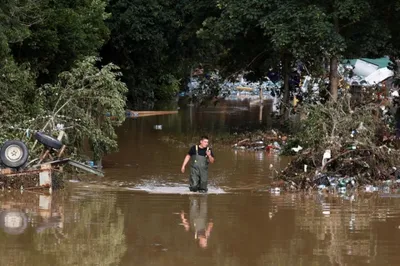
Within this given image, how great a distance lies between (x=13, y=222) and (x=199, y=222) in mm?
3153

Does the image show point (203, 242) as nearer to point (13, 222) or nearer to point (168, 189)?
point (13, 222)

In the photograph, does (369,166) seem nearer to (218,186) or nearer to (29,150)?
(218,186)

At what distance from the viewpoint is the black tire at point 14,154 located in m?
17.0

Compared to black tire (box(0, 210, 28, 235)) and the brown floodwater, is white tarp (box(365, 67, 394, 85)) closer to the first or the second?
the brown floodwater

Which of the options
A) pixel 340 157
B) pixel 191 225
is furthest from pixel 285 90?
pixel 191 225

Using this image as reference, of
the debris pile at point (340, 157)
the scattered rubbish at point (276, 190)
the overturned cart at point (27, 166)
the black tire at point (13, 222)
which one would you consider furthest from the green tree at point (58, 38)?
the black tire at point (13, 222)

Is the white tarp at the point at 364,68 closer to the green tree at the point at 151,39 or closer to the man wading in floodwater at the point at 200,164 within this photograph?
the green tree at the point at 151,39

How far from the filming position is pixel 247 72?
40.9m

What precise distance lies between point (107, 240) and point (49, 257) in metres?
1.42

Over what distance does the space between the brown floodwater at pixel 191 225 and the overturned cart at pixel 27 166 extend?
0.35m

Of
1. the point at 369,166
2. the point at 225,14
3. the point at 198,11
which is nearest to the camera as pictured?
the point at 369,166

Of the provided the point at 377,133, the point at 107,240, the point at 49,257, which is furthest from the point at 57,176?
the point at 377,133

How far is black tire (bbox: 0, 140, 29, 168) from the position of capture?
17.0 meters

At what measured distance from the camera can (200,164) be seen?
699 inches
